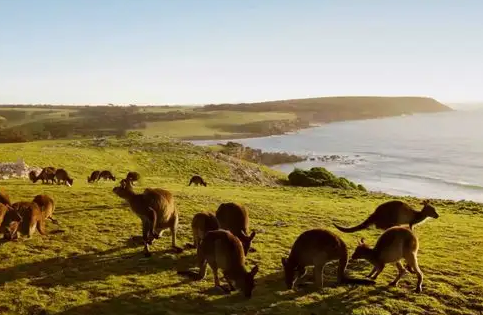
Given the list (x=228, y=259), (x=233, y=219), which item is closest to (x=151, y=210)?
(x=233, y=219)

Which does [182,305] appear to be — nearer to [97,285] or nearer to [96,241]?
[97,285]

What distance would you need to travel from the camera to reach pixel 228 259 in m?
11.0

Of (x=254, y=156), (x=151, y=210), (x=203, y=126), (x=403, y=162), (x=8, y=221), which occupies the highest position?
(x=203, y=126)

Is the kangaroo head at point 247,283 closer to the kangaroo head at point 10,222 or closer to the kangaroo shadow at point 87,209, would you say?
the kangaroo head at point 10,222

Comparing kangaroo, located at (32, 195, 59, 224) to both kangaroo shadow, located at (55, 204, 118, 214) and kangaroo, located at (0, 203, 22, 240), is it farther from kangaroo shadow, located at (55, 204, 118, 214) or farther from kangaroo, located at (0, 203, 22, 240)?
kangaroo shadow, located at (55, 204, 118, 214)

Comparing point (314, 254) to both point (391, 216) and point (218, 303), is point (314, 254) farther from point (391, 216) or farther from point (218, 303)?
point (391, 216)

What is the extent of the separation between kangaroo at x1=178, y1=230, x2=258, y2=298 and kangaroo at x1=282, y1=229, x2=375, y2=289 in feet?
4.32

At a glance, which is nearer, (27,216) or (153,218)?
(153,218)

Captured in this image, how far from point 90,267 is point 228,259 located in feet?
14.6

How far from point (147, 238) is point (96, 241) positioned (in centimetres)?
233

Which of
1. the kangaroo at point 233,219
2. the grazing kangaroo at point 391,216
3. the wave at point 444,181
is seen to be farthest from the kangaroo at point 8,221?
the wave at point 444,181

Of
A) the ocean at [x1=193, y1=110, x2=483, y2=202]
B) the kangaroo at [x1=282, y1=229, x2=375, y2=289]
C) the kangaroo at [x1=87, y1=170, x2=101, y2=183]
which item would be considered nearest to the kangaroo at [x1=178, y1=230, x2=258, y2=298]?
the kangaroo at [x1=282, y1=229, x2=375, y2=289]

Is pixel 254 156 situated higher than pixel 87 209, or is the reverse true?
pixel 87 209

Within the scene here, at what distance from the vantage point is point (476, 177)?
7475 cm
